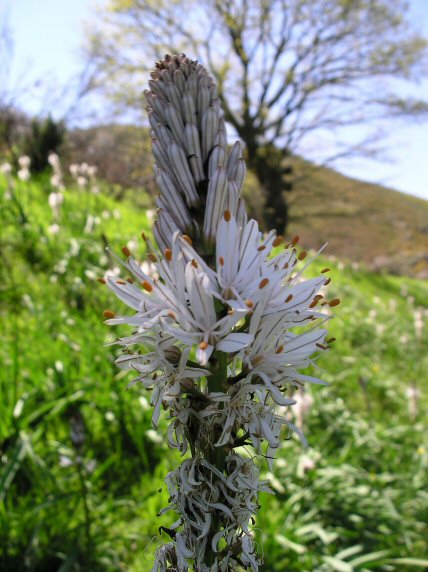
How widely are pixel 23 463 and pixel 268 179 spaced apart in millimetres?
17737

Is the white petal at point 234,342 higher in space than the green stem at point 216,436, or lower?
higher

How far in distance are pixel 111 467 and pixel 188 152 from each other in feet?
7.68

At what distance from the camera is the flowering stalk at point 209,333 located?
3.13 ft

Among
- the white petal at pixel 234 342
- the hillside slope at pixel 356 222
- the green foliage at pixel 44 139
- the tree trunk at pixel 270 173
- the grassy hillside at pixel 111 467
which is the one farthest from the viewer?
the hillside slope at pixel 356 222

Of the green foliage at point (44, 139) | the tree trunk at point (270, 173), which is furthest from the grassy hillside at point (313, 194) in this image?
the green foliage at point (44, 139)

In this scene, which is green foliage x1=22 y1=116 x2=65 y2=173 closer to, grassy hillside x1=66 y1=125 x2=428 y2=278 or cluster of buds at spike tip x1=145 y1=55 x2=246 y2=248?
grassy hillside x1=66 y1=125 x2=428 y2=278

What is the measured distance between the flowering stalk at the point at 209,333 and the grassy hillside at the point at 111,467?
47 cm

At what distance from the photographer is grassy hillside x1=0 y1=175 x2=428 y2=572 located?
229cm

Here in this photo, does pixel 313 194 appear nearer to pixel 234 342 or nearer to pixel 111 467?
pixel 111 467

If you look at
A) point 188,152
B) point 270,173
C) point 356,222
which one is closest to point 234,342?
point 188,152

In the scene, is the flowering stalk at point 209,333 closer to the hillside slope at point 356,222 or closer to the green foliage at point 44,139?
the green foliage at point 44,139

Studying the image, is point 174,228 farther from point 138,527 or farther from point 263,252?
point 138,527

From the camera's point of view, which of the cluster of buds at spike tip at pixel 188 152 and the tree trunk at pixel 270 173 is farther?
the tree trunk at pixel 270 173

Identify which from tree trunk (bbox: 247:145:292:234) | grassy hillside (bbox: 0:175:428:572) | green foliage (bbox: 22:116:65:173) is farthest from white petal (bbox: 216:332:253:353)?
tree trunk (bbox: 247:145:292:234)
